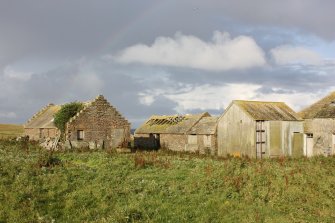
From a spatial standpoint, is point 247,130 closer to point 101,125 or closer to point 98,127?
point 101,125

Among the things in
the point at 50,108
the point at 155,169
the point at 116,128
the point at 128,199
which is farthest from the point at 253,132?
the point at 50,108

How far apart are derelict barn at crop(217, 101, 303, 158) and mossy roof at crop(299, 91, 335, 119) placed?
1.39 meters

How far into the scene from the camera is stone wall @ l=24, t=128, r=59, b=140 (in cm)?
4664

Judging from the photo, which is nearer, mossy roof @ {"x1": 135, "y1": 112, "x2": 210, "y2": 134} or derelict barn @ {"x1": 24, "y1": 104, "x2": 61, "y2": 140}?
derelict barn @ {"x1": 24, "y1": 104, "x2": 61, "y2": 140}

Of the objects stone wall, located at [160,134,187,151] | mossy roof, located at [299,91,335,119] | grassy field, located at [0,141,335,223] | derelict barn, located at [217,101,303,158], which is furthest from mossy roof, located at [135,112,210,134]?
grassy field, located at [0,141,335,223]

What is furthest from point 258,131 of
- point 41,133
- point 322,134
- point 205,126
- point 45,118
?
point 45,118

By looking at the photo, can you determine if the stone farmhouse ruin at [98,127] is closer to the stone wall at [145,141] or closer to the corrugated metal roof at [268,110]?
the stone wall at [145,141]

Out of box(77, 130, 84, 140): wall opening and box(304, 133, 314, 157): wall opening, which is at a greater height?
box(77, 130, 84, 140): wall opening

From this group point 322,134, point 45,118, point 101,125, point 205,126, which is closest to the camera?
point 322,134

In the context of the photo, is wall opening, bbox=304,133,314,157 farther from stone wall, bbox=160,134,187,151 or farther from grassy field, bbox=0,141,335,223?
grassy field, bbox=0,141,335,223

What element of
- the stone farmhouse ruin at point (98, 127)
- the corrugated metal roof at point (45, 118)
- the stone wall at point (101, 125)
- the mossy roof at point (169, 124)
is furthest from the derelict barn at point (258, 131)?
the corrugated metal roof at point (45, 118)

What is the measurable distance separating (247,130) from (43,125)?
2599cm

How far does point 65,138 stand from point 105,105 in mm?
5645

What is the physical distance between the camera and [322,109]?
40844 mm
